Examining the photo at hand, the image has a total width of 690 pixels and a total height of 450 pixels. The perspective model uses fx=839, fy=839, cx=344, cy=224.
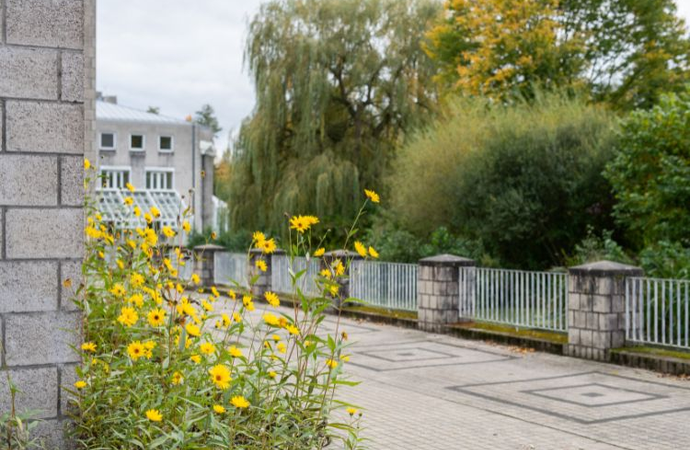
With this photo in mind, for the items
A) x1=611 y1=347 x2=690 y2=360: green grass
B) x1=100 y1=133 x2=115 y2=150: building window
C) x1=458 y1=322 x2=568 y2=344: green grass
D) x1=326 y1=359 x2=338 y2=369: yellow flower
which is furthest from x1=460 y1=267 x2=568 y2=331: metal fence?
x1=100 y1=133 x2=115 y2=150: building window

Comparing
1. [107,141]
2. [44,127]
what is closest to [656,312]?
[44,127]

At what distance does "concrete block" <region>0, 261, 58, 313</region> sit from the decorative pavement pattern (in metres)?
2.58

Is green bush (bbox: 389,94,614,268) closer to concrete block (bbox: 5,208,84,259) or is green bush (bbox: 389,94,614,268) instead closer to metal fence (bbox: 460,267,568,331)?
metal fence (bbox: 460,267,568,331)

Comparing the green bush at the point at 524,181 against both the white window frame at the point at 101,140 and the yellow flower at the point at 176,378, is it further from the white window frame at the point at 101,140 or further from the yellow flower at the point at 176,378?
the white window frame at the point at 101,140

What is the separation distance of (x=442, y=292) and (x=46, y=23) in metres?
11.0

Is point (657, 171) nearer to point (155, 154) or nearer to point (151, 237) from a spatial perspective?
point (151, 237)

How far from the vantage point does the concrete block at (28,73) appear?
4965 mm

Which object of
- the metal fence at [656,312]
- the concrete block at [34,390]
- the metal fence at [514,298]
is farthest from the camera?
the metal fence at [514,298]

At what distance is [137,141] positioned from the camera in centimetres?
5216

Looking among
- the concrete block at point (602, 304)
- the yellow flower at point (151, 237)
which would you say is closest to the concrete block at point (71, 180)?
the yellow flower at point (151, 237)

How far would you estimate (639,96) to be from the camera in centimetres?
2798

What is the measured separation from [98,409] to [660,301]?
354 inches

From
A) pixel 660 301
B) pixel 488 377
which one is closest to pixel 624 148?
pixel 660 301

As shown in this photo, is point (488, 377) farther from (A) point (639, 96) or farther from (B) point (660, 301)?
(A) point (639, 96)
